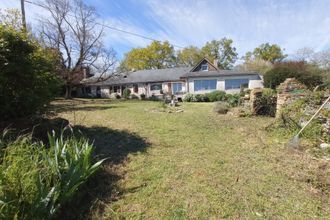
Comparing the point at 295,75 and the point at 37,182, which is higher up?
the point at 295,75

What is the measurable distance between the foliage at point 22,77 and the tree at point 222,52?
1641 inches

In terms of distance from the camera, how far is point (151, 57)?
42.7 meters

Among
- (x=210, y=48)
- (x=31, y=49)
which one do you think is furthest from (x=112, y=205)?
(x=210, y=48)

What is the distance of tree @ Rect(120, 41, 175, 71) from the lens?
139ft

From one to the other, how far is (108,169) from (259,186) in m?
2.77

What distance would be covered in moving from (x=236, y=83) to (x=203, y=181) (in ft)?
74.2

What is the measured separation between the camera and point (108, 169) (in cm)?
430

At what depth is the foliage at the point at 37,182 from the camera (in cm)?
251

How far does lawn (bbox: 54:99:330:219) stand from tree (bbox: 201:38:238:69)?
41.3 metres

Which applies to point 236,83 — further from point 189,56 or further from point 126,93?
point 189,56

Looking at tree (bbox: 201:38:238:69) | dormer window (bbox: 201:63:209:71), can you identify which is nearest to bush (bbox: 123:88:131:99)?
dormer window (bbox: 201:63:209:71)

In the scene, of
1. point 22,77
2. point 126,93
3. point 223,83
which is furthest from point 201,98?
point 22,77

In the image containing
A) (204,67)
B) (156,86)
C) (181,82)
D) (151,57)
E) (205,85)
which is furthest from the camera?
(151,57)

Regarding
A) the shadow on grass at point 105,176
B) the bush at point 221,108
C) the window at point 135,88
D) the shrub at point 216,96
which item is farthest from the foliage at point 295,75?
the shadow on grass at point 105,176
